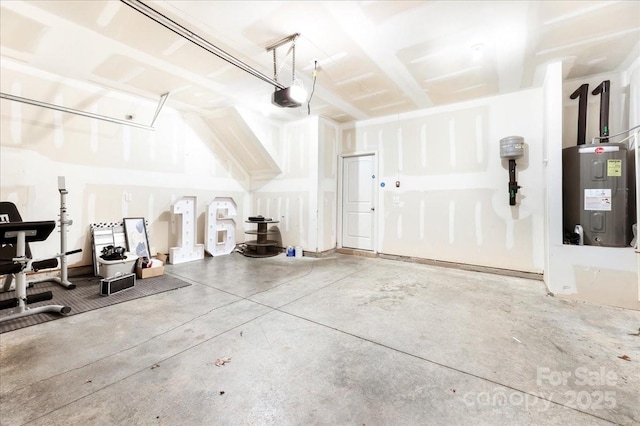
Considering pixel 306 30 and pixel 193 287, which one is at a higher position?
pixel 306 30

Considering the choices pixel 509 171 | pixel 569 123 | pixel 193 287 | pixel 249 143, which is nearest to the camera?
pixel 193 287

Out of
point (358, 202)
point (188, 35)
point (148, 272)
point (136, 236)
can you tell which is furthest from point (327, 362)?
point (358, 202)

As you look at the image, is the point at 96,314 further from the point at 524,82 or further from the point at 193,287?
the point at 524,82

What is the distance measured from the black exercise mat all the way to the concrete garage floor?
151 mm

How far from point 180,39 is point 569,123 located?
5.11 metres

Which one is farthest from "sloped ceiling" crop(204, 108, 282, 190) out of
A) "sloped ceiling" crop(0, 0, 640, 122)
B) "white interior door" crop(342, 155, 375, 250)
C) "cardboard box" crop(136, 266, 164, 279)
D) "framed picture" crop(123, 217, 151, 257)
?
"cardboard box" crop(136, 266, 164, 279)

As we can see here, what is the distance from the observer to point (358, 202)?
5590mm

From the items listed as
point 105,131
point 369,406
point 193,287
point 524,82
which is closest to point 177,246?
point 193,287

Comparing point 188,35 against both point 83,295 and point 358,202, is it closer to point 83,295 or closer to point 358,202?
point 83,295

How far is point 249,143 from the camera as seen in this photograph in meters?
5.39

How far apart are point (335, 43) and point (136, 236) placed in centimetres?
410

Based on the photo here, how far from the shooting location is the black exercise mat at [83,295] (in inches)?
94.2

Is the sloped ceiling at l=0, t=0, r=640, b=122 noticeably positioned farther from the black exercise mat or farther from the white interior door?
the black exercise mat

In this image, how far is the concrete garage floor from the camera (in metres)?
1.38
